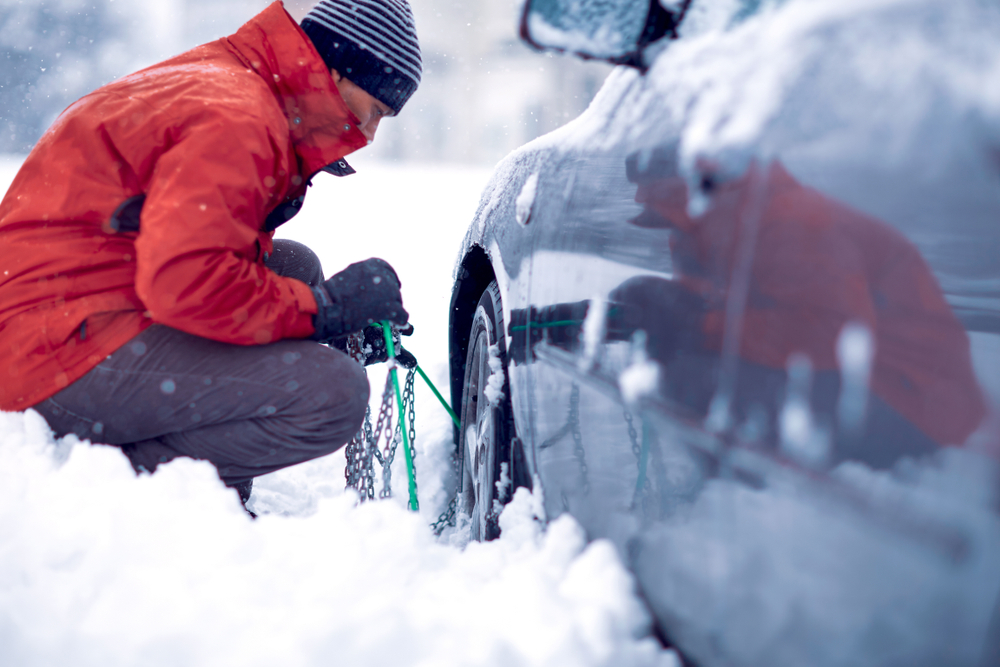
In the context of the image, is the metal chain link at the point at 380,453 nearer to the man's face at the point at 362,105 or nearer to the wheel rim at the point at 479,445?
the wheel rim at the point at 479,445

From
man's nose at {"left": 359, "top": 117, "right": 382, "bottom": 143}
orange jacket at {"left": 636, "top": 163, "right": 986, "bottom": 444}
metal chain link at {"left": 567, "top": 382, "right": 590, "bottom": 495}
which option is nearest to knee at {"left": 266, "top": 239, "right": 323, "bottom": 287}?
man's nose at {"left": 359, "top": 117, "right": 382, "bottom": 143}

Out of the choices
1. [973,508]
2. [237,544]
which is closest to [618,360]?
[973,508]

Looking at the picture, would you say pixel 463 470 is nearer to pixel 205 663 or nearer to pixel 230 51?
pixel 205 663

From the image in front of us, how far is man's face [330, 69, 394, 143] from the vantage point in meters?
1.71

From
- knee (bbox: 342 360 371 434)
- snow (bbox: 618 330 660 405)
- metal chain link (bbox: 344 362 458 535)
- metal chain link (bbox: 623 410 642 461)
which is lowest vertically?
metal chain link (bbox: 344 362 458 535)

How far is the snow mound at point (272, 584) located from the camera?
979 millimetres

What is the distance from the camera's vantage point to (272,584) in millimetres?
1129

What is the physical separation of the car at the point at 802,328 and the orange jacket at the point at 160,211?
0.77 meters

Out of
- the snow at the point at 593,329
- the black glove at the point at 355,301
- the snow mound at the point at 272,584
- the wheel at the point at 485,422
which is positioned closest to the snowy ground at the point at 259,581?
the snow mound at the point at 272,584

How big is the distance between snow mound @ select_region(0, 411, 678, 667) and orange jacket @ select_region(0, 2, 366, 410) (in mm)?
322

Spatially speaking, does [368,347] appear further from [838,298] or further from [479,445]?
Result: [838,298]

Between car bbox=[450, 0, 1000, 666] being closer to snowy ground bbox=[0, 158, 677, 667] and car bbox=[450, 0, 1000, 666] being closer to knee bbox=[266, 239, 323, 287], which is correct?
snowy ground bbox=[0, 158, 677, 667]

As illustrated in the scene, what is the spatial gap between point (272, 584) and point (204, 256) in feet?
2.34

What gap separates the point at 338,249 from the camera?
19.4 ft
